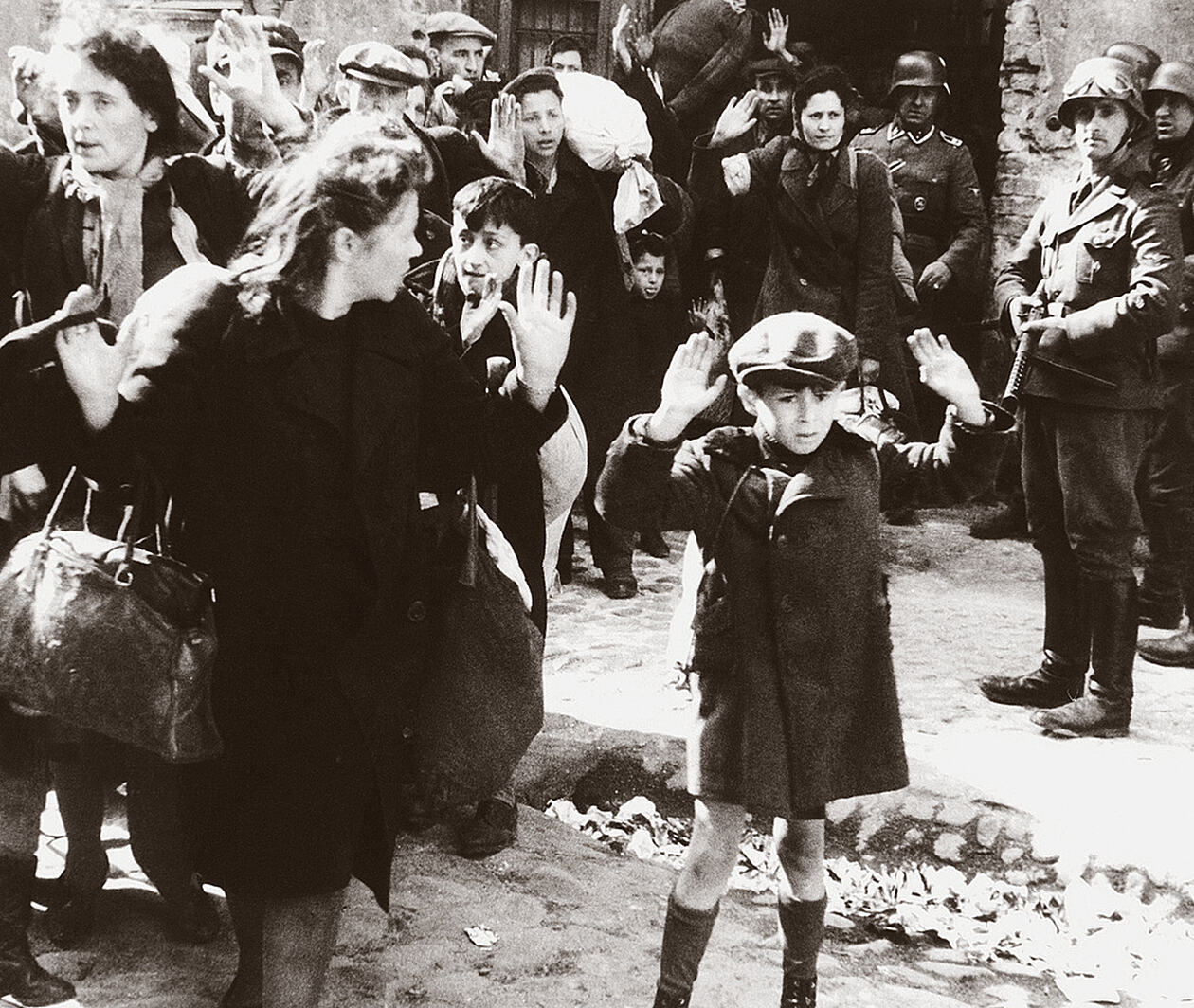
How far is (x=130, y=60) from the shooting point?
10.4 feet

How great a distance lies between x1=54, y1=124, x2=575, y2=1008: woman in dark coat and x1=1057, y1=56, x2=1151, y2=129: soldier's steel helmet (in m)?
2.91

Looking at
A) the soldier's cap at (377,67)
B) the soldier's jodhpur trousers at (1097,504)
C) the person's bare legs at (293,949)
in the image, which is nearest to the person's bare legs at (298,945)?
the person's bare legs at (293,949)

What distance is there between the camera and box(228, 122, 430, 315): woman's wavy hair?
265cm

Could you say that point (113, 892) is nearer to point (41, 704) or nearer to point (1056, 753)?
point (41, 704)

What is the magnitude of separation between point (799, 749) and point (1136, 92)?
290 centimetres

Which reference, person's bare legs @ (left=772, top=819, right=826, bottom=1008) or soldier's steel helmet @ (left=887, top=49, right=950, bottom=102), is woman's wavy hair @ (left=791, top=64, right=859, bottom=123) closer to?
soldier's steel helmet @ (left=887, top=49, right=950, bottom=102)

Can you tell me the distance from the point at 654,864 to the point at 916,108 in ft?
16.7

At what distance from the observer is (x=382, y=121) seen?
9.12 feet

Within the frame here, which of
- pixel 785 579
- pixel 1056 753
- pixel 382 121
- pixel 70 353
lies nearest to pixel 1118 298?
pixel 1056 753

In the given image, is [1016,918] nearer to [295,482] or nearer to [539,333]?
[539,333]

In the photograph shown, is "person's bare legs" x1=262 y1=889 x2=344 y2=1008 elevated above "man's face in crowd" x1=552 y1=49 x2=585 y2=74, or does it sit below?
below

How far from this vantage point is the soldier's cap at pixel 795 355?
2.98 metres

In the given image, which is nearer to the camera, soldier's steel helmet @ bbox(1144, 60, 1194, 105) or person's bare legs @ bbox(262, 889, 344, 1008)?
person's bare legs @ bbox(262, 889, 344, 1008)

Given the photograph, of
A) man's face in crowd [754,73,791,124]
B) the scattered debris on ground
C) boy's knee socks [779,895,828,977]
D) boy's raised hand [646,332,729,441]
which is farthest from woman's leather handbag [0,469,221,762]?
man's face in crowd [754,73,791,124]
